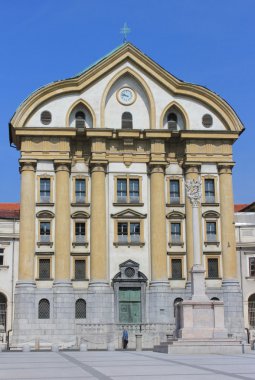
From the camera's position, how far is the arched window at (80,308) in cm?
5925

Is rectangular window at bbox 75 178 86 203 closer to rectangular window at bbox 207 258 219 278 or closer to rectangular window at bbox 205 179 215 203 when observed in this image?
rectangular window at bbox 205 179 215 203

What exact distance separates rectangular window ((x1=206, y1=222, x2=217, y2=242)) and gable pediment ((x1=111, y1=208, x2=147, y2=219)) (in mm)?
6114

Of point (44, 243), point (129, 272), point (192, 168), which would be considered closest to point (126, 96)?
point (192, 168)

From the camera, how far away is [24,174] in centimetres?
6103

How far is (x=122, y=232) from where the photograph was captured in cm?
6144

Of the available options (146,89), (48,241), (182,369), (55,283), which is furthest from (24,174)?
(182,369)

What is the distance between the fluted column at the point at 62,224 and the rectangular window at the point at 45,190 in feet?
3.38

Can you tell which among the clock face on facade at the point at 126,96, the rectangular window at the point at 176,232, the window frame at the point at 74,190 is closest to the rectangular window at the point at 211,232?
the rectangular window at the point at 176,232

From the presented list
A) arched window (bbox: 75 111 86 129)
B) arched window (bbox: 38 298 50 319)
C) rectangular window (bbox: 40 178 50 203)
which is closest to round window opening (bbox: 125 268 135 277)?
arched window (bbox: 38 298 50 319)

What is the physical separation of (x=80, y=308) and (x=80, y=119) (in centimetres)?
1784

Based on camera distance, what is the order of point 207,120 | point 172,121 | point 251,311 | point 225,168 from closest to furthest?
point 251,311, point 225,168, point 207,120, point 172,121

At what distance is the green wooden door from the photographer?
5981 cm

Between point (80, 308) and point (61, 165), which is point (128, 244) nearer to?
point (80, 308)

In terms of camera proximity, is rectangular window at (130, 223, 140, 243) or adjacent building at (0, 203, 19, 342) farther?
rectangular window at (130, 223, 140, 243)
